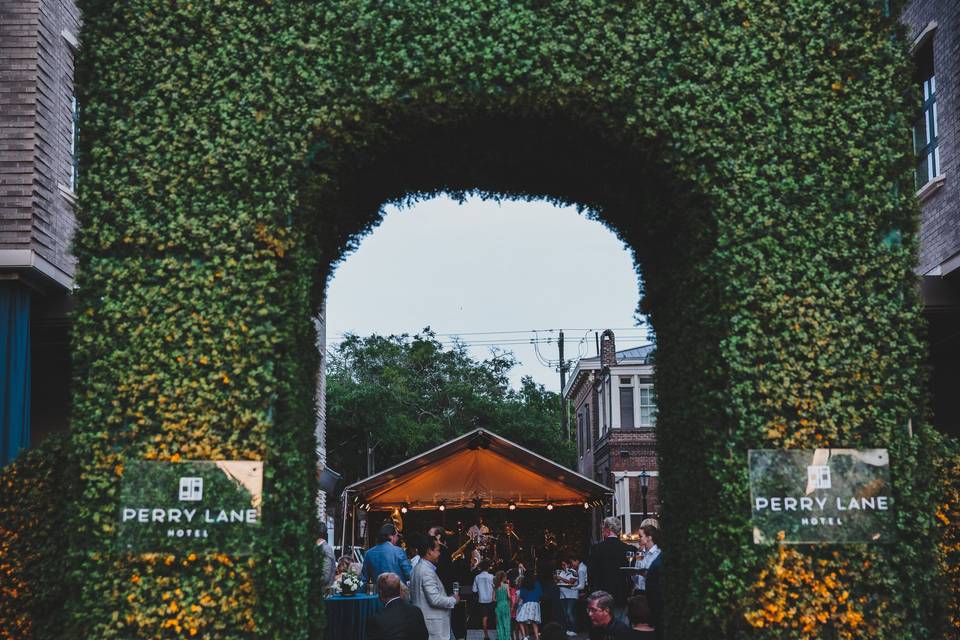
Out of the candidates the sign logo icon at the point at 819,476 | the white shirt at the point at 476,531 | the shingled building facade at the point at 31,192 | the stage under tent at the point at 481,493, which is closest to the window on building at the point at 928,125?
the sign logo icon at the point at 819,476

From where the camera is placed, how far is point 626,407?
35.6m

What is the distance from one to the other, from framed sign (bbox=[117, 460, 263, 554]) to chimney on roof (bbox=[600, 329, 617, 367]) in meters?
29.6

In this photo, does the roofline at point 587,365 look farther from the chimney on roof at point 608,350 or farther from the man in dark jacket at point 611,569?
the man in dark jacket at point 611,569

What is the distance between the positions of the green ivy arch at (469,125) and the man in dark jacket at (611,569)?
138 inches

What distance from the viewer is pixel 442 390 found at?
1777 inches

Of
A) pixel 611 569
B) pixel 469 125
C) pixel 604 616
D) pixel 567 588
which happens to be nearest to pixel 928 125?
pixel 611 569

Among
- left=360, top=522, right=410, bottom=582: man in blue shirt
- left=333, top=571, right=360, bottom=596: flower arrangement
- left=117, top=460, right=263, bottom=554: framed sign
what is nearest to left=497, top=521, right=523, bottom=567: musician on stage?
left=360, top=522, right=410, bottom=582: man in blue shirt

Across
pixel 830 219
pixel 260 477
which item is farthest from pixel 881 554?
pixel 260 477

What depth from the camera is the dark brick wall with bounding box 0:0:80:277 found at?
416 inches

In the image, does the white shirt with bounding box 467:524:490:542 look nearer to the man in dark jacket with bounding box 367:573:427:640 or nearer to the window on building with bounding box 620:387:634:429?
the man in dark jacket with bounding box 367:573:427:640

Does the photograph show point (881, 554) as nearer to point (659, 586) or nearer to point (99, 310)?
point (659, 586)

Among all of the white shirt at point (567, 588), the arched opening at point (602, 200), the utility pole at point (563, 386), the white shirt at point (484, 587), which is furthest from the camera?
the utility pole at point (563, 386)

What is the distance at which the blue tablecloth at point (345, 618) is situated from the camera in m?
10.4

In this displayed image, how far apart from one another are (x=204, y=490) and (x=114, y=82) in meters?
3.01
